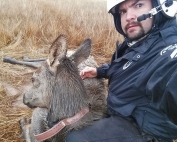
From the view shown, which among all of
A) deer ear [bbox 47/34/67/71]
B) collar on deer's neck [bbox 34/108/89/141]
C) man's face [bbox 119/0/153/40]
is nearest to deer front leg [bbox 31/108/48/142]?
collar on deer's neck [bbox 34/108/89/141]

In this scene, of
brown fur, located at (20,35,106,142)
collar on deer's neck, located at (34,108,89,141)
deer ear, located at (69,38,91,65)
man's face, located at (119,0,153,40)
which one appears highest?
man's face, located at (119,0,153,40)

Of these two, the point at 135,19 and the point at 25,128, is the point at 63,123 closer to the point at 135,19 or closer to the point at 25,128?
the point at 25,128

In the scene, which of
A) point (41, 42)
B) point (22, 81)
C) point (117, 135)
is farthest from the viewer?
point (41, 42)

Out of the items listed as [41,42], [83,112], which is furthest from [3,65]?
[83,112]

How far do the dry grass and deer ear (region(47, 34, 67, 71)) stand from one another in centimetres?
227

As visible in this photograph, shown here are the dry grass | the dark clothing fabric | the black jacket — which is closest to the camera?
the black jacket

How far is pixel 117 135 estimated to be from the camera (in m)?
2.96

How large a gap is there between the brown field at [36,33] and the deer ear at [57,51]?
203cm

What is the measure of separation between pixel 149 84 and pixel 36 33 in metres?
5.84

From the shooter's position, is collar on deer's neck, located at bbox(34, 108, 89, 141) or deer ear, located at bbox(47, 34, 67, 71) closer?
deer ear, located at bbox(47, 34, 67, 71)

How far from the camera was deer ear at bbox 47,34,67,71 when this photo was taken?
8.62ft

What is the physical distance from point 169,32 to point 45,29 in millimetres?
5475

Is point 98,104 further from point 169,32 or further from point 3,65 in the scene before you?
point 3,65

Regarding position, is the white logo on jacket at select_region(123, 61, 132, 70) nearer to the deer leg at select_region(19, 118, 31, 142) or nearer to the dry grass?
the deer leg at select_region(19, 118, 31, 142)
